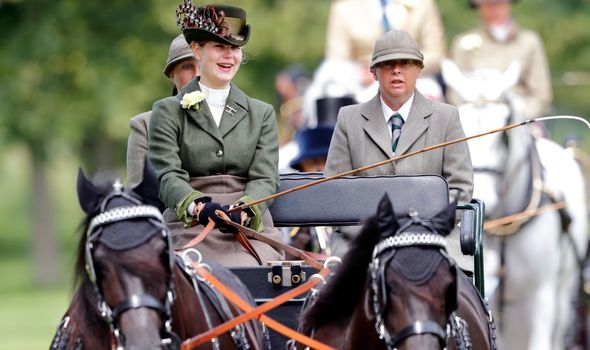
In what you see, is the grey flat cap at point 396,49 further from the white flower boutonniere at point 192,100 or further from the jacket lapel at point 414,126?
the white flower boutonniere at point 192,100

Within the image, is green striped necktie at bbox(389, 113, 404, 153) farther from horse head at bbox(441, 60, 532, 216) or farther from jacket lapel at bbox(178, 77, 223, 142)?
horse head at bbox(441, 60, 532, 216)

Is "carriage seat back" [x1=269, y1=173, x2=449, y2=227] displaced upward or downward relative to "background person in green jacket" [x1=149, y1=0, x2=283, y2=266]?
downward

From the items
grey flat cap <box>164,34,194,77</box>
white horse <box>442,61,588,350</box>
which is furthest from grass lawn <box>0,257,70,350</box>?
grey flat cap <box>164,34,194,77</box>

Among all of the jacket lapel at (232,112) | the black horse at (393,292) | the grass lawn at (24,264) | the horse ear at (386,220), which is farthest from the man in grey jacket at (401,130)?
the horse ear at (386,220)

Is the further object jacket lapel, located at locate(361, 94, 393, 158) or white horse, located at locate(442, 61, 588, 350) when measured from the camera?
white horse, located at locate(442, 61, 588, 350)

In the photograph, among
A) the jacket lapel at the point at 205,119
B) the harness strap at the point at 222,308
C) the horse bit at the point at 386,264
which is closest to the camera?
the horse bit at the point at 386,264

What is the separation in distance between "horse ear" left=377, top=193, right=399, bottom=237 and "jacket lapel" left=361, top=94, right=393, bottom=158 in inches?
82.0

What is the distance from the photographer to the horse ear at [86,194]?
6.96m

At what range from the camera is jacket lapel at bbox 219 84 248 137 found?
351 inches

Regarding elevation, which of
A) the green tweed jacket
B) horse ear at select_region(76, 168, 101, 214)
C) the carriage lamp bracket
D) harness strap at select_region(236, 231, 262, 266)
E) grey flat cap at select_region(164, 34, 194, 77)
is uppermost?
grey flat cap at select_region(164, 34, 194, 77)

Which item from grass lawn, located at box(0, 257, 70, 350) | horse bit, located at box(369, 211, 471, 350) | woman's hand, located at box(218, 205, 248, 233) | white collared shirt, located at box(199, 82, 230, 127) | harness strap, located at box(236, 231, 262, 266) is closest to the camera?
horse bit, located at box(369, 211, 471, 350)

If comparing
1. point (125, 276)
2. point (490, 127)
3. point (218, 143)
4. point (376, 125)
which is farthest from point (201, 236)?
point (490, 127)

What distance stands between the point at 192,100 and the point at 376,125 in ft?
3.53

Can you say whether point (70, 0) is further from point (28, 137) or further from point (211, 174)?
point (211, 174)
